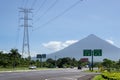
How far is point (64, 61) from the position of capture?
195125 millimetres

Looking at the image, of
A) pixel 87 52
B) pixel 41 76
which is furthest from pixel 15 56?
pixel 41 76

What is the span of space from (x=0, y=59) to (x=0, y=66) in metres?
2.84

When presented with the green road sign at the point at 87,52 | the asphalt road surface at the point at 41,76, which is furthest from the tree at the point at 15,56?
the asphalt road surface at the point at 41,76

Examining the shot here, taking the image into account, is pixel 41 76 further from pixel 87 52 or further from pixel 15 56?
pixel 15 56

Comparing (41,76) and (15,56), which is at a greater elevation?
(15,56)

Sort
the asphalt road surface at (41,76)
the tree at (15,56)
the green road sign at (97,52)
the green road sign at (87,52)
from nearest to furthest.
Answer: the asphalt road surface at (41,76) → the green road sign at (97,52) → the green road sign at (87,52) → the tree at (15,56)

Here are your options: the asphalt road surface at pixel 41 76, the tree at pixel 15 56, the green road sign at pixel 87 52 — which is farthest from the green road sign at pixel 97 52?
the tree at pixel 15 56

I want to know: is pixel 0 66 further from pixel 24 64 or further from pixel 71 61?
pixel 71 61

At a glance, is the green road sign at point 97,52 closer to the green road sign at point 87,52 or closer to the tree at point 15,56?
the green road sign at point 87,52

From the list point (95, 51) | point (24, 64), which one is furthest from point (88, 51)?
→ point (24, 64)

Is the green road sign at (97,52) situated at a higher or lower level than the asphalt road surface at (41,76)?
higher

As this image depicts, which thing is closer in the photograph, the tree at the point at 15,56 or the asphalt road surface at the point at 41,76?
the asphalt road surface at the point at 41,76

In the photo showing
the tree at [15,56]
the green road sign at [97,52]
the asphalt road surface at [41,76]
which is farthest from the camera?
the tree at [15,56]

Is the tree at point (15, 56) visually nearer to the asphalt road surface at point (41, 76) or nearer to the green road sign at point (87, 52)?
the green road sign at point (87, 52)
